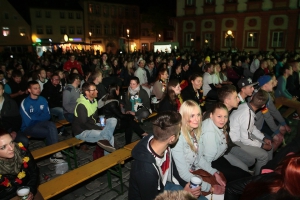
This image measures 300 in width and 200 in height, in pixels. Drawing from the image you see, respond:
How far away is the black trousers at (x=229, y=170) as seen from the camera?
12.9ft

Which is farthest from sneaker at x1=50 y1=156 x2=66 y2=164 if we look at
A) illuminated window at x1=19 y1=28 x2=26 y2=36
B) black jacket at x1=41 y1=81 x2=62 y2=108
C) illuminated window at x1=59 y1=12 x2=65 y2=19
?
illuminated window at x1=59 y1=12 x2=65 y2=19

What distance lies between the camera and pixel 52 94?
7297 mm

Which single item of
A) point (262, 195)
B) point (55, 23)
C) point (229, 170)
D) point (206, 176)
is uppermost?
point (55, 23)

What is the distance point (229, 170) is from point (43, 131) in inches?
160

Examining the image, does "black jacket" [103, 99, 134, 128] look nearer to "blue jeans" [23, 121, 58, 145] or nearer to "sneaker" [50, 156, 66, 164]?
"blue jeans" [23, 121, 58, 145]

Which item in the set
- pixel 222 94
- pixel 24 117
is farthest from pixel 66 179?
pixel 222 94

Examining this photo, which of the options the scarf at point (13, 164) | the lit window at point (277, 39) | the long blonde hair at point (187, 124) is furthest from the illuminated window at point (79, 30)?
the long blonde hair at point (187, 124)

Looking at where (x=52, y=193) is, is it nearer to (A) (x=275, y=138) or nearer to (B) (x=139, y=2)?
(A) (x=275, y=138)

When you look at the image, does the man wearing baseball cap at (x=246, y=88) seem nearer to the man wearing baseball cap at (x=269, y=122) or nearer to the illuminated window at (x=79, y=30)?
the man wearing baseball cap at (x=269, y=122)

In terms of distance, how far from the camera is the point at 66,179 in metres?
3.75

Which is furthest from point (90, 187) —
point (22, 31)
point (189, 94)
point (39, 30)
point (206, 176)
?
point (39, 30)

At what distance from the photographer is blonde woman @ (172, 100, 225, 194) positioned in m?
3.37

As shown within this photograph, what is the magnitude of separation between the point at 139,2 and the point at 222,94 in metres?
55.4

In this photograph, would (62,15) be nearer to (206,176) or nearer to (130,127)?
(130,127)
